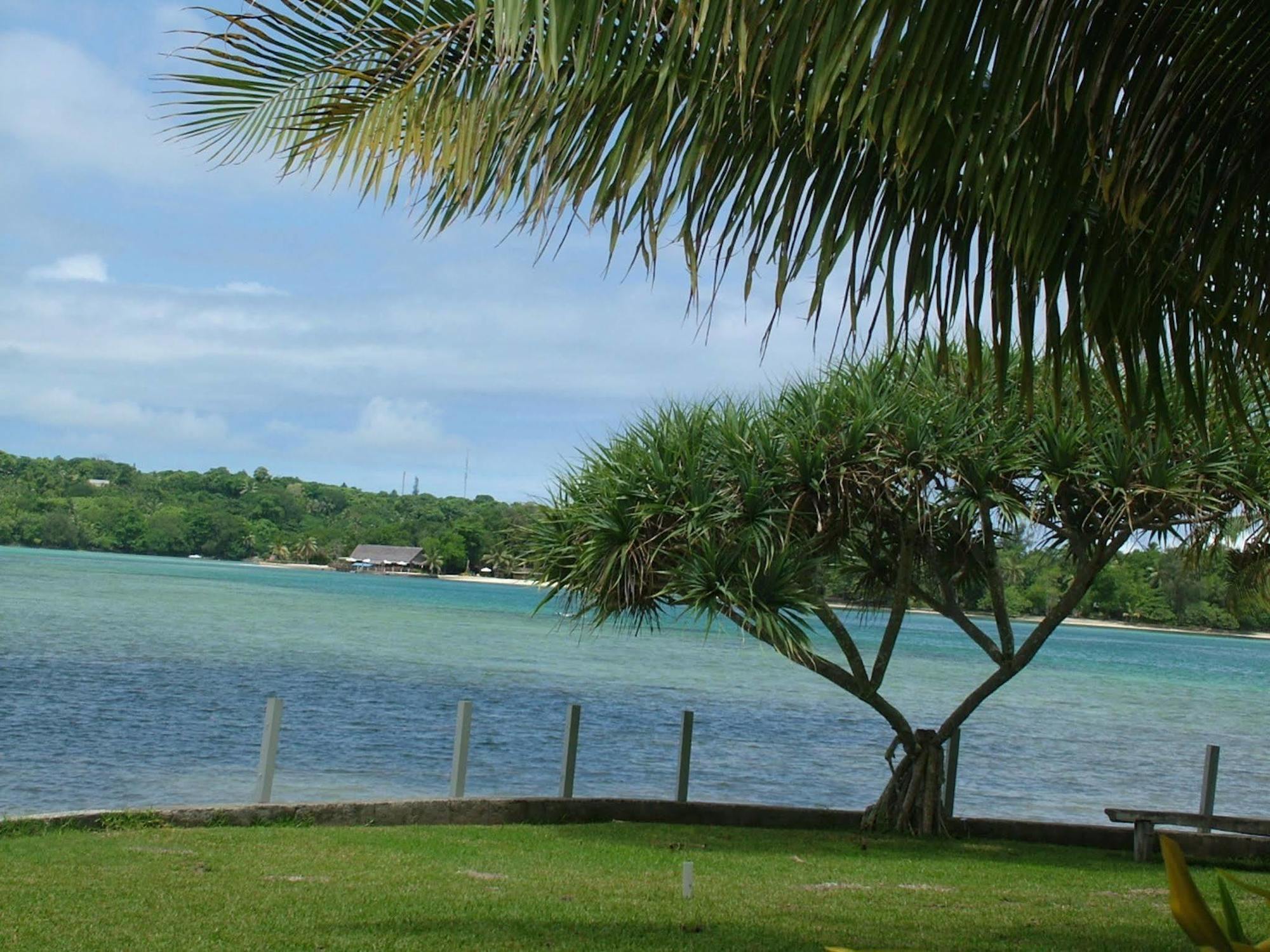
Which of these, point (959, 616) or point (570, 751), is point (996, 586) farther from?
point (570, 751)

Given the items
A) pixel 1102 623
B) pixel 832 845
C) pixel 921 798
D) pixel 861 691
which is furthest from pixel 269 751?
pixel 1102 623

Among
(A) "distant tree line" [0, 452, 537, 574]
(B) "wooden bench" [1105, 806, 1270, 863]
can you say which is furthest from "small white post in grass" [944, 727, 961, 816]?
(A) "distant tree line" [0, 452, 537, 574]

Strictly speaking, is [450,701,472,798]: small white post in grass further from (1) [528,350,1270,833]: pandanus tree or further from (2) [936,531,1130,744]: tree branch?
(2) [936,531,1130,744]: tree branch

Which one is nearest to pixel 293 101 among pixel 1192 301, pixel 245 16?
pixel 245 16

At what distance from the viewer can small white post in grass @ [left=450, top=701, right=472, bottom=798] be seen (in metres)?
12.6

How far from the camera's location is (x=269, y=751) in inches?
464

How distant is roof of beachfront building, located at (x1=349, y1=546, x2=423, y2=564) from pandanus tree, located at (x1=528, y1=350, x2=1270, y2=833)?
480ft

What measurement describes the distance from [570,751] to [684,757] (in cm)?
131

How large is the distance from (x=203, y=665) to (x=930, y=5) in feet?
125

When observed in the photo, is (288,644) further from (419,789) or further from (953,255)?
(953,255)

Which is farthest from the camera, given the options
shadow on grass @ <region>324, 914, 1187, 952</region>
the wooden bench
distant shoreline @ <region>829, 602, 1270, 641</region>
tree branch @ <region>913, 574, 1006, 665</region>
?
distant shoreline @ <region>829, 602, 1270, 641</region>

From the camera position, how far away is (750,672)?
5453 cm

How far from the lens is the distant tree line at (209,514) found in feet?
486

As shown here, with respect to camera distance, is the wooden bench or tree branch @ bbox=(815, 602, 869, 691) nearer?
the wooden bench
